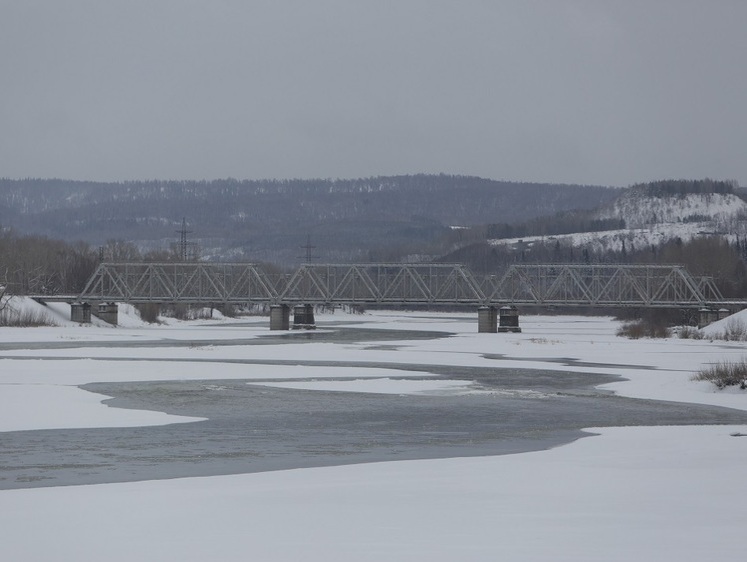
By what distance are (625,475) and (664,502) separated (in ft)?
10.5

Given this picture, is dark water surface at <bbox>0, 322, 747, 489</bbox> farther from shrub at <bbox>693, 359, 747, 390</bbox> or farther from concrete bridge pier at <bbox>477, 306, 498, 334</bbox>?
concrete bridge pier at <bbox>477, 306, 498, 334</bbox>

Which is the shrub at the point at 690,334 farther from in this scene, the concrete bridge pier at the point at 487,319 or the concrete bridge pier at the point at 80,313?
the concrete bridge pier at the point at 80,313

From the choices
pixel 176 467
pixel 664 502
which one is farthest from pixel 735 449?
pixel 176 467

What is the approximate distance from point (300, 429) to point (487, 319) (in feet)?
347

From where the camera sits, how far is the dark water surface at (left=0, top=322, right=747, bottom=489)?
79.2ft

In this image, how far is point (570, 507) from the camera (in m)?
18.7

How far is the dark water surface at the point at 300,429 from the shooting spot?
2412 cm

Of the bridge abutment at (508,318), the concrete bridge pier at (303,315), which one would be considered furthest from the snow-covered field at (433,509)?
the concrete bridge pier at (303,315)

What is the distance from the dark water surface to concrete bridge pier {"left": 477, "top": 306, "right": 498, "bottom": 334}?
86.2m

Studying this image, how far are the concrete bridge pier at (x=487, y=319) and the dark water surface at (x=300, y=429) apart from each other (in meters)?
86.2

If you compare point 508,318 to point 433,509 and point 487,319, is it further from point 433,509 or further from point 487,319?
point 433,509

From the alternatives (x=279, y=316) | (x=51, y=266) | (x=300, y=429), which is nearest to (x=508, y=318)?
(x=279, y=316)

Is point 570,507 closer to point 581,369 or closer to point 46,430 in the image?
point 46,430

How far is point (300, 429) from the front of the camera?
31406 mm
